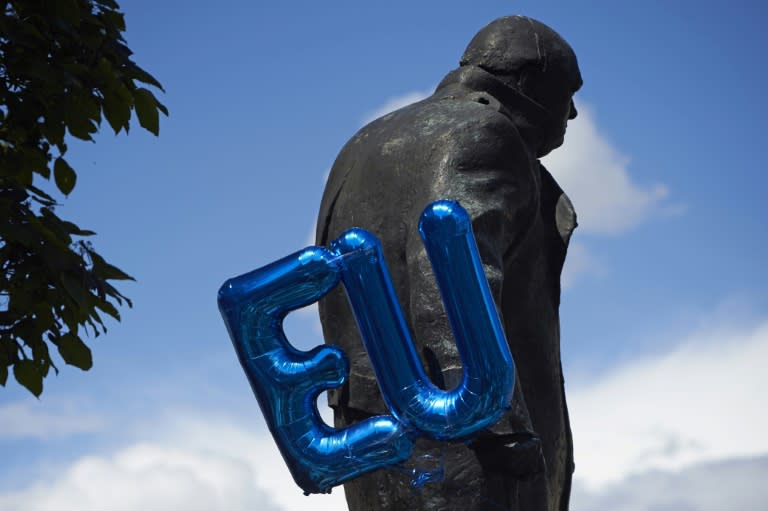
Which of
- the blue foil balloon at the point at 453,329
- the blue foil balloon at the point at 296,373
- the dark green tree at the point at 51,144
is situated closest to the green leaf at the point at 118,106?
the dark green tree at the point at 51,144

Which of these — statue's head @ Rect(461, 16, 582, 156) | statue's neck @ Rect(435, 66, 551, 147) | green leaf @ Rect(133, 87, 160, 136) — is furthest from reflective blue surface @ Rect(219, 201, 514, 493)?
green leaf @ Rect(133, 87, 160, 136)

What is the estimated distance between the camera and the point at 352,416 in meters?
6.45

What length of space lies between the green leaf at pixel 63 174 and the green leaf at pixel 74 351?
0.85 m

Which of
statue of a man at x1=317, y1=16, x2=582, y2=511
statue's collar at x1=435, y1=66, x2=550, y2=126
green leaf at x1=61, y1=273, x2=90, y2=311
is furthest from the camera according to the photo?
green leaf at x1=61, y1=273, x2=90, y2=311

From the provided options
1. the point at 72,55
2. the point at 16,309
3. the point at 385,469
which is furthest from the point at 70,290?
the point at 385,469

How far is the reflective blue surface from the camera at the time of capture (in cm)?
576

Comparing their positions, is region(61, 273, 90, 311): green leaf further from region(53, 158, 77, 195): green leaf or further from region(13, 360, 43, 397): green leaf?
region(53, 158, 77, 195): green leaf

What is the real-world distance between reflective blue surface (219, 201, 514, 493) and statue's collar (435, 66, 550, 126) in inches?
52.2

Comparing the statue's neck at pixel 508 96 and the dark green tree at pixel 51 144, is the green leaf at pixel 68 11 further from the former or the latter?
the statue's neck at pixel 508 96

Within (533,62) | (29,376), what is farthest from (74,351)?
(533,62)

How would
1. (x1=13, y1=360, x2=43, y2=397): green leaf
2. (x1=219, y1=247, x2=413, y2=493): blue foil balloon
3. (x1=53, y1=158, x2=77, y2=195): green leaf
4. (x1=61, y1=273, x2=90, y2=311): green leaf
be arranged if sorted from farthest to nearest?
1. (x1=53, y1=158, x2=77, y2=195): green leaf
2. (x1=13, y1=360, x2=43, y2=397): green leaf
3. (x1=61, y1=273, x2=90, y2=311): green leaf
4. (x1=219, y1=247, x2=413, y2=493): blue foil balloon

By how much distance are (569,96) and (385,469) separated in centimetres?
199

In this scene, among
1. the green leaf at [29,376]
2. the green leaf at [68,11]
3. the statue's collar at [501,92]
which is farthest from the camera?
the green leaf at [68,11]

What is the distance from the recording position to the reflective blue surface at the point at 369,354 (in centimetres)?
576
